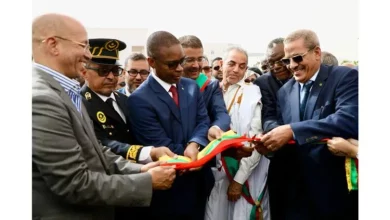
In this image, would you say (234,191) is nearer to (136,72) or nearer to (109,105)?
(109,105)

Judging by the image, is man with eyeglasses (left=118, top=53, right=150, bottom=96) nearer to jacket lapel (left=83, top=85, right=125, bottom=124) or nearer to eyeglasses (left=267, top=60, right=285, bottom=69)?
eyeglasses (left=267, top=60, right=285, bottom=69)

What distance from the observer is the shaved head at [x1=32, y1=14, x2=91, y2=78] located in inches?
101

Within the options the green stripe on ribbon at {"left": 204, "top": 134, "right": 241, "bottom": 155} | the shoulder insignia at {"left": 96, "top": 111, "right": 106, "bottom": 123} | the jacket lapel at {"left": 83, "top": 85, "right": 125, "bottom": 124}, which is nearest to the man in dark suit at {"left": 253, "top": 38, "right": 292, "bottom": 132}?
the green stripe on ribbon at {"left": 204, "top": 134, "right": 241, "bottom": 155}

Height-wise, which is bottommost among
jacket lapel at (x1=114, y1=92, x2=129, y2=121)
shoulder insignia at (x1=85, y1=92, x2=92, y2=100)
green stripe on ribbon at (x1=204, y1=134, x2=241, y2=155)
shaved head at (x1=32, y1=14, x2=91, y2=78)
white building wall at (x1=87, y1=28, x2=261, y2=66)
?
green stripe on ribbon at (x1=204, y1=134, x2=241, y2=155)

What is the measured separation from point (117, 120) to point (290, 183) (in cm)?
166

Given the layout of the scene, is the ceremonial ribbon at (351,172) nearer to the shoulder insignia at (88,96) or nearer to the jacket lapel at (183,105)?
the jacket lapel at (183,105)

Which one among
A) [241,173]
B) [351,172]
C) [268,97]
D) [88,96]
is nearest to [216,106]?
[268,97]

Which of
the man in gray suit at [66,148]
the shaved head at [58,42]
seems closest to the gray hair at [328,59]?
the man in gray suit at [66,148]

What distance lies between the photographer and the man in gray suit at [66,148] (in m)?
2.28

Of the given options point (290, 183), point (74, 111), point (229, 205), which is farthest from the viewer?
point (229, 205)

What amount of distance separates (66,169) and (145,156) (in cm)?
110
